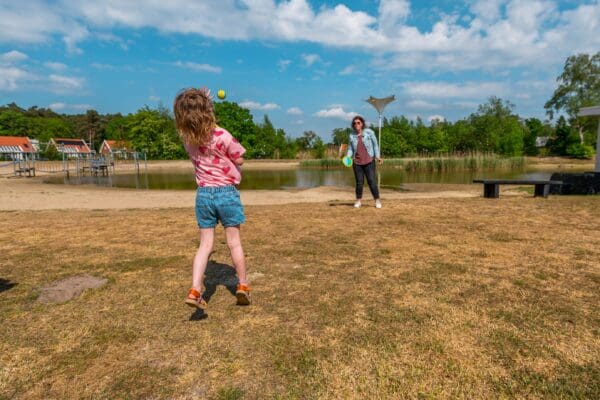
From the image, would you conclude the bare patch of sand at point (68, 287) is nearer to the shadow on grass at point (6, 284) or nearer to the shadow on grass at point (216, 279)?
the shadow on grass at point (6, 284)

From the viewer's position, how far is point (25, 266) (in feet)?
13.3

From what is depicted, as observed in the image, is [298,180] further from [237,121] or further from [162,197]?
[237,121]

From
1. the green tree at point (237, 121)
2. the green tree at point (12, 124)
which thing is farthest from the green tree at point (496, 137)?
the green tree at point (12, 124)

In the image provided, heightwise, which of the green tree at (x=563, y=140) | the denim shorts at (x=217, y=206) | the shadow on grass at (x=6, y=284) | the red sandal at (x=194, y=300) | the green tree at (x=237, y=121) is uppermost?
the green tree at (x=237, y=121)

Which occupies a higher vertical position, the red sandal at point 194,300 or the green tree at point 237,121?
the green tree at point 237,121

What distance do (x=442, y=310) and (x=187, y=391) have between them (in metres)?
1.97

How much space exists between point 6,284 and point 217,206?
2.51m

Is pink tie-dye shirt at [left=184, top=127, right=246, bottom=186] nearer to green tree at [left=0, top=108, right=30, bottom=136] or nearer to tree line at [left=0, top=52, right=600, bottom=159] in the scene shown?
tree line at [left=0, top=52, right=600, bottom=159]

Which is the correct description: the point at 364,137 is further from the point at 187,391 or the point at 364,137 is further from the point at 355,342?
the point at 187,391

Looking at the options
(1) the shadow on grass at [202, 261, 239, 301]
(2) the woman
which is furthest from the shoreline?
(1) the shadow on grass at [202, 261, 239, 301]

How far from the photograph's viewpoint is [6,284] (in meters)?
3.52

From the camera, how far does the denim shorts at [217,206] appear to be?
112 inches

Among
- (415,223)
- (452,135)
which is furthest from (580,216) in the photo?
(452,135)

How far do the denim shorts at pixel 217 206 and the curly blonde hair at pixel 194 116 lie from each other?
40 cm
